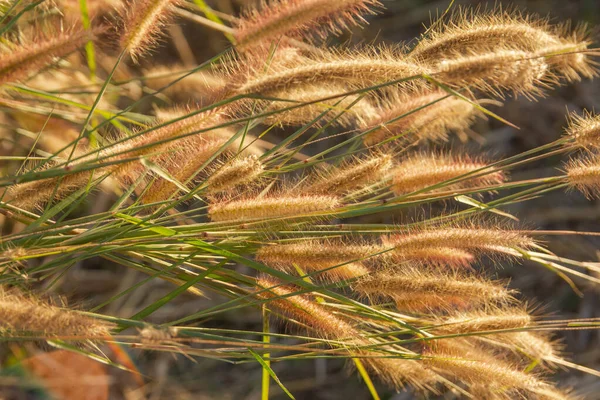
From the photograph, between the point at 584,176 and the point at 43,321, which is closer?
the point at 43,321

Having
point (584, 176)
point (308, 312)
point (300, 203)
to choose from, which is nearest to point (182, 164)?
point (300, 203)

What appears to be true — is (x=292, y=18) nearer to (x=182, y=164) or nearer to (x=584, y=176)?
(x=182, y=164)

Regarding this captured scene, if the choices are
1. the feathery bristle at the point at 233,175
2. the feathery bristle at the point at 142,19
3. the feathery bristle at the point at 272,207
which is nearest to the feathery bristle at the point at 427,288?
the feathery bristle at the point at 272,207

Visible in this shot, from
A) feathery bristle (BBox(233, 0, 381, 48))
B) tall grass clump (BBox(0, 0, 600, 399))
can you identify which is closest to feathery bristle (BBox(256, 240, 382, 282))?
tall grass clump (BBox(0, 0, 600, 399))

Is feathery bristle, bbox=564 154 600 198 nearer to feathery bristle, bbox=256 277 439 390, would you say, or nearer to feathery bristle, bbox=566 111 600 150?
feathery bristle, bbox=566 111 600 150

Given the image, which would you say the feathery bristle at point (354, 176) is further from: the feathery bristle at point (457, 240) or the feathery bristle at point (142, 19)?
the feathery bristle at point (142, 19)
